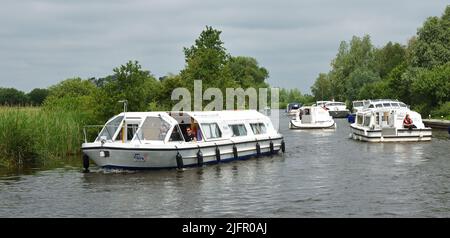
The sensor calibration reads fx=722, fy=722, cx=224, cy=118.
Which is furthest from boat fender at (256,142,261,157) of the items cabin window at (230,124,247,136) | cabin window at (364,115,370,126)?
cabin window at (364,115,370,126)

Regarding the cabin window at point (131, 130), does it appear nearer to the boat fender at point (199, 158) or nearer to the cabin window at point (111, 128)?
the cabin window at point (111, 128)

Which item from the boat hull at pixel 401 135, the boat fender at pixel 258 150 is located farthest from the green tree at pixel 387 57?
the boat fender at pixel 258 150

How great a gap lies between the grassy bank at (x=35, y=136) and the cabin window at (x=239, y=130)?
9022mm

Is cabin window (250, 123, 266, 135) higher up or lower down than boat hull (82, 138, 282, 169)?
higher up

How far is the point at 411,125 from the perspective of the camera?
5306 cm

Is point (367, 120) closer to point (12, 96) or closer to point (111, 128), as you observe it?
point (111, 128)

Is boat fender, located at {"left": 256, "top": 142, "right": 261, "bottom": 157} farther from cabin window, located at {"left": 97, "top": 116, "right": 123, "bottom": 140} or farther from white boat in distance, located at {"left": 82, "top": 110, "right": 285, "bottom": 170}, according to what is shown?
cabin window, located at {"left": 97, "top": 116, "right": 123, "bottom": 140}

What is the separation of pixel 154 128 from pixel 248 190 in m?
8.87

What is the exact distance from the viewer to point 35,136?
3603 centimetres

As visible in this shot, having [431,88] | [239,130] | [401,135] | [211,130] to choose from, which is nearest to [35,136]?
[211,130]

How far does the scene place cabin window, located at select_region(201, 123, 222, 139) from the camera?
38.5m

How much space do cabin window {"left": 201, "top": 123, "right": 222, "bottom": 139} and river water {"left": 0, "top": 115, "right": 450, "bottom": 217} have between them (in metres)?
1.77

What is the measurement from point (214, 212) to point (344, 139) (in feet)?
123

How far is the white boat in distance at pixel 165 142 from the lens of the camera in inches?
1332
